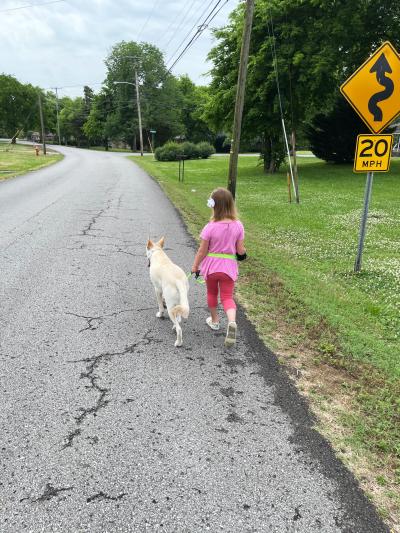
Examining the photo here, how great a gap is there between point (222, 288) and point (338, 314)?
1811mm

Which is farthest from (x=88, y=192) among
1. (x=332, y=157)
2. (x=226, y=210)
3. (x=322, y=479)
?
(x=332, y=157)

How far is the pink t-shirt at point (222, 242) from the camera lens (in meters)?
4.45

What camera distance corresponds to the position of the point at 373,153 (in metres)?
Result: 6.39

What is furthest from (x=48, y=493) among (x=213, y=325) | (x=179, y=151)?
(x=179, y=151)

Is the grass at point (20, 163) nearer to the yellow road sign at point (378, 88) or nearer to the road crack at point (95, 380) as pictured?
the yellow road sign at point (378, 88)

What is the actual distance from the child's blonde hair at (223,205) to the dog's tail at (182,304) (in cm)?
85

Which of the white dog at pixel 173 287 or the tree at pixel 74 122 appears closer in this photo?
the white dog at pixel 173 287

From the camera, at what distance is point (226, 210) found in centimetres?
443

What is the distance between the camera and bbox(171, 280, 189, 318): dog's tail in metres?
4.15

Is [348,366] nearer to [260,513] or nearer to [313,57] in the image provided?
[260,513]

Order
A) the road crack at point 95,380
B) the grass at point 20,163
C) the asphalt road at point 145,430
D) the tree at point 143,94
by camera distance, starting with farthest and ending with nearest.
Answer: the tree at point 143,94 → the grass at point 20,163 → the road crack at point 95,380 → the asphalt road at point 145,430

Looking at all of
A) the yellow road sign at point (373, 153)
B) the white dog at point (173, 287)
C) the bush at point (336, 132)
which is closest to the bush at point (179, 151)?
the bush at point (336, 132)

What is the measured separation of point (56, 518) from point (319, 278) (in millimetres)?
5674

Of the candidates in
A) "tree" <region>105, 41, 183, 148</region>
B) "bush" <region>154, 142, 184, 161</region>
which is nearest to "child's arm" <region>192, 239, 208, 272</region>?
"bush" <region>154, 142, 184, 161</region>
